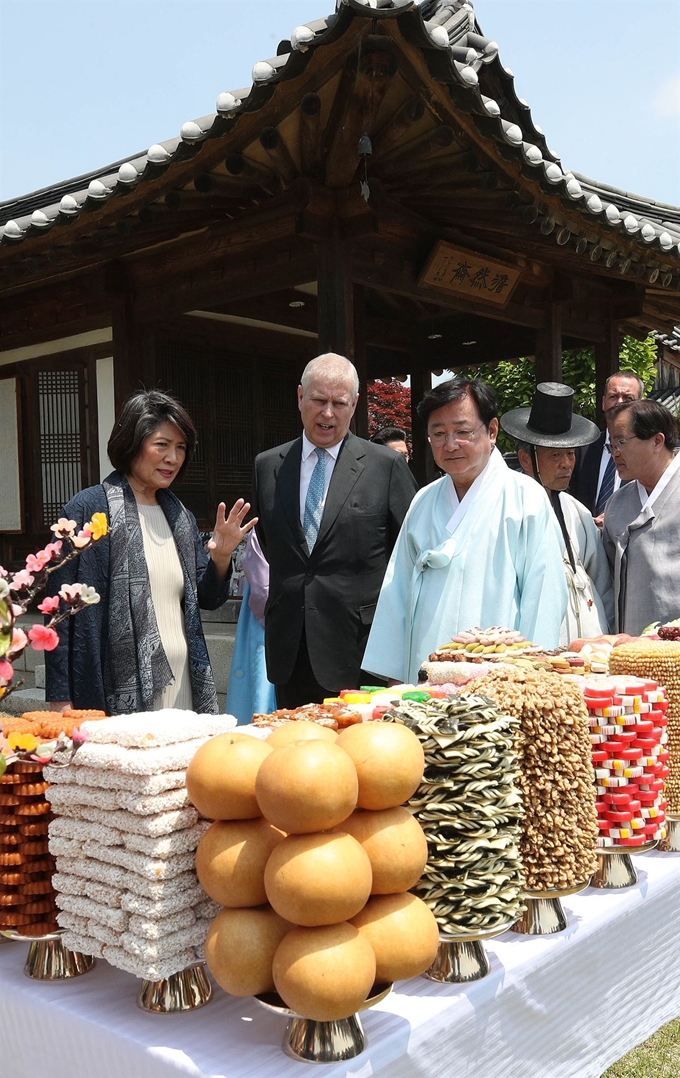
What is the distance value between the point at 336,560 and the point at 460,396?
3.03ft

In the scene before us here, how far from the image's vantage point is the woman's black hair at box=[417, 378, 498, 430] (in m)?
2.91

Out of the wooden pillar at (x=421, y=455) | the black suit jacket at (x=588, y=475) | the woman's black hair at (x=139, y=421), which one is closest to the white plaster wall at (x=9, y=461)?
the wooden pillar at (x=421, y=455)

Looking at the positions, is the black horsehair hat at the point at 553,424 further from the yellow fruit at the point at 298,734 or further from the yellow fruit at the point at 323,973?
the yellow fruit at the point at 323,973

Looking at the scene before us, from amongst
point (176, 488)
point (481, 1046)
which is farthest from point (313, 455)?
point (176, 488)

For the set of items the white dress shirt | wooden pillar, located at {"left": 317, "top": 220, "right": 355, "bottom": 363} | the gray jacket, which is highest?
wooden pillar, located at {"left": 317, "top": 220, "right": 355, "bottom": 363}

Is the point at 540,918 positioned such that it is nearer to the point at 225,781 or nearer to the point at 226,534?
the point at 225,781

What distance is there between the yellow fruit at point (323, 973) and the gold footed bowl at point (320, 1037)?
4 cm

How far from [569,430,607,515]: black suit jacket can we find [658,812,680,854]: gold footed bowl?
347cm

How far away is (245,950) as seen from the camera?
1302 mm

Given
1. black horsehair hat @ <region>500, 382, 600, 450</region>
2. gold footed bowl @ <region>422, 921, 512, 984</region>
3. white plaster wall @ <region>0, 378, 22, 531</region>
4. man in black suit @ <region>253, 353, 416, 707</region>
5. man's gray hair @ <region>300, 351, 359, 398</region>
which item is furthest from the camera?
white plaster wall @ <region>0, 378, 22, 531</region>

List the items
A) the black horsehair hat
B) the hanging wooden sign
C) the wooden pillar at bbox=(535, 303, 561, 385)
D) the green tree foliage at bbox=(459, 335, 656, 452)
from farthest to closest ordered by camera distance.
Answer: the green tree foliage at bbox=(459, 335, 656, 452)
the wooden pillar at bbox=(535, 303, 561, 385)
the hanging wooden sign
the black horsehair hat

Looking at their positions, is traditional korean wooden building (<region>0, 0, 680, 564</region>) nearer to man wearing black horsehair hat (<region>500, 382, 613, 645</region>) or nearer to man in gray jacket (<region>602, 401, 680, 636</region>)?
man wearing black horsehair hat (<region>500, 382, 613, 645</region>)

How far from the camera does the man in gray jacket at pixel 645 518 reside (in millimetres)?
3500

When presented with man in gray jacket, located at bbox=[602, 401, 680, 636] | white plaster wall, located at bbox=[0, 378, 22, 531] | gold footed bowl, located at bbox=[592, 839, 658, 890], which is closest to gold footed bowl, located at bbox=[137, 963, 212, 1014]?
gold footed bowl, located at bbox=[592, 839, 658, 890]
